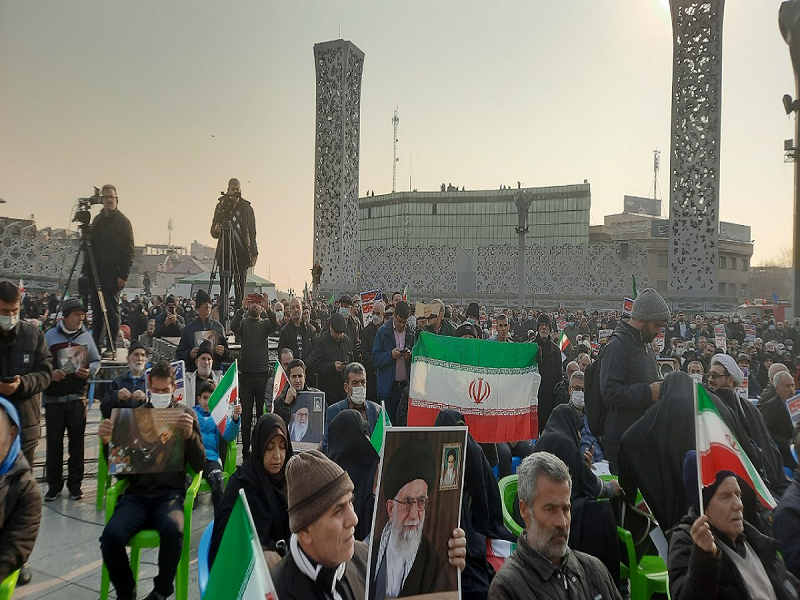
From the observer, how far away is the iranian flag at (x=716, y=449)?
2.75m

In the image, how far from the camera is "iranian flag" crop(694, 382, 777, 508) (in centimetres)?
275

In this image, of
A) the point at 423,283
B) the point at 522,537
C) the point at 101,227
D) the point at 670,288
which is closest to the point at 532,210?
the point at 423,283

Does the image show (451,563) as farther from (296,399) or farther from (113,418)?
(296,399)

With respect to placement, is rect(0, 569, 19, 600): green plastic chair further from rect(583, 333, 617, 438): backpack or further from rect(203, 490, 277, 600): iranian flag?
rect(583, 333, 617, 438): backpack

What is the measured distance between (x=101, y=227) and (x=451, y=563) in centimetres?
697

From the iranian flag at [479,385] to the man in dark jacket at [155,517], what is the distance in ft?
5.89

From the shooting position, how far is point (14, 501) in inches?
121

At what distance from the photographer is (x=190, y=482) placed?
14.0ft

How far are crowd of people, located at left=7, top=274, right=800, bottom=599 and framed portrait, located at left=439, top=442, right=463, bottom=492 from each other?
7.7 inches

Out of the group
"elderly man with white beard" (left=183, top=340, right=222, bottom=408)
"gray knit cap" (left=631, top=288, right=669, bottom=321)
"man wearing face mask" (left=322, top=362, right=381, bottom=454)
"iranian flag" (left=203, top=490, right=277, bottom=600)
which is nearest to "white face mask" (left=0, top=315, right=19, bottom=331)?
"elderly man with white beard" (left=183, top=340, right=222, bottom=408)

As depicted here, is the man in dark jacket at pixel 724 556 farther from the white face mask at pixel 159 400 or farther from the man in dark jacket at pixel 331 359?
the man in dark jacket at pixel 331 359

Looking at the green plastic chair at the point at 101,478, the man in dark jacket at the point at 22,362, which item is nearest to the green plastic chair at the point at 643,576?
the green plastic chair at the point at 101,478

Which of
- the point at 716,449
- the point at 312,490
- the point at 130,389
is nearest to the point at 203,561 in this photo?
the point at 312,490

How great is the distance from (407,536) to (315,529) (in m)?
0.37
